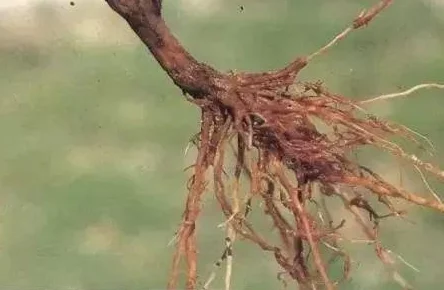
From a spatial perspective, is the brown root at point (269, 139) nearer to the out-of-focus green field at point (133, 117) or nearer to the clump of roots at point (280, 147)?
the clump of roots at point (280, 147)

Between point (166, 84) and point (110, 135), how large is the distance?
0.11 metres

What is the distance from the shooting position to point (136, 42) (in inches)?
48.8

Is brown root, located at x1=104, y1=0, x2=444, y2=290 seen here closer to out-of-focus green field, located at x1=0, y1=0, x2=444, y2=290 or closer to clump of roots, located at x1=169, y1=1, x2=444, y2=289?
clump of roots, located at x1=169, y1=1, x2=444, y2=289

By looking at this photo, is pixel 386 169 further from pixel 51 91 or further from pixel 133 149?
pixel 51 91

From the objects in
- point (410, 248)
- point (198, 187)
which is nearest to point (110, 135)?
point (198, 187)

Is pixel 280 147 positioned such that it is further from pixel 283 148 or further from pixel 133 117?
pixel 133 117

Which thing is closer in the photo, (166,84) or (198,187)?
(198,187)

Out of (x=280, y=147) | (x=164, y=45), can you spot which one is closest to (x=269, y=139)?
(x=280, y=147)

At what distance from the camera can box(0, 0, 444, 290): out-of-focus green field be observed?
1.15 m

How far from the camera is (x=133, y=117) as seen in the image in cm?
122

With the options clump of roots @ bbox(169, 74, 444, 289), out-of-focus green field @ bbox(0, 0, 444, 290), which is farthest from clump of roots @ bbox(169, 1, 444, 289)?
out-of-focus green field @ bbox(0, 0, 444, 290)

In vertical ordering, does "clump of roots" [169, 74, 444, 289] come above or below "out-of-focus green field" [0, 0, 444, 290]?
below

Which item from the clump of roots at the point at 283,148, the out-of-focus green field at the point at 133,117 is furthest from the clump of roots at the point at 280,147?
the out-of-focus green field at the point at 133,117

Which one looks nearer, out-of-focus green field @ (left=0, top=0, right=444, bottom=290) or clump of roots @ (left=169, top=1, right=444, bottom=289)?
clump of roots @ (left=169, top=1, right=444, bottom=289)
